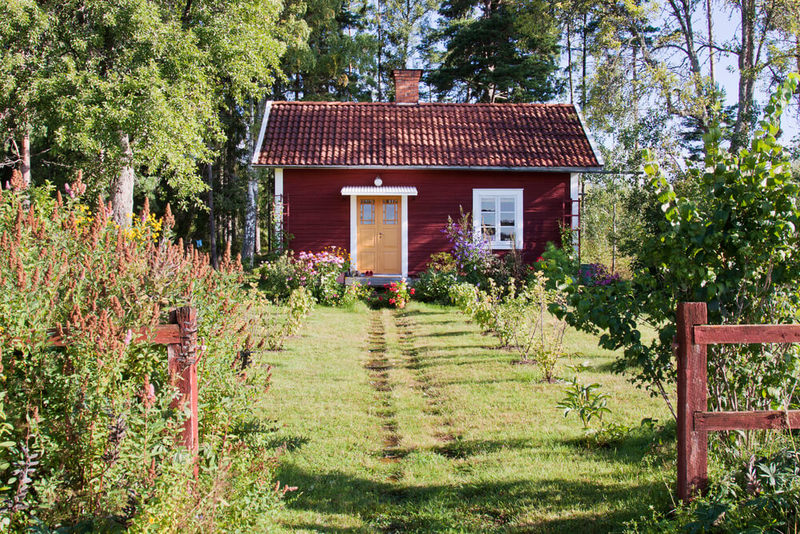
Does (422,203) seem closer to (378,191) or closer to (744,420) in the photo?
(378,191)

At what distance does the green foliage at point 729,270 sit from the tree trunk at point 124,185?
11429mm

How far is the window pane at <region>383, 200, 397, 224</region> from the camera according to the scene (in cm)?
1608

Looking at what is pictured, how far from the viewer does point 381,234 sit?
16078mm

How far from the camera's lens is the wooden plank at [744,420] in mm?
3377

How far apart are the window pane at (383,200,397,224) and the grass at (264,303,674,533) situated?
7893mm

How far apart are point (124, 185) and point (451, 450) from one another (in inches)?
437

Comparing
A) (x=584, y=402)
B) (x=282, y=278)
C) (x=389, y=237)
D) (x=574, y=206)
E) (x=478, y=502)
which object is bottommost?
(x=478, y=502)

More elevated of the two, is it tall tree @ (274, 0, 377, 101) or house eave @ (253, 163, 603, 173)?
tall tree @ (274, 0, 377, 101)

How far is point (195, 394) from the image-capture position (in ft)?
10.8

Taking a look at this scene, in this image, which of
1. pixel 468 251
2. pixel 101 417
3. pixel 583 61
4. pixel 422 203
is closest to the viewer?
pixel 101 417

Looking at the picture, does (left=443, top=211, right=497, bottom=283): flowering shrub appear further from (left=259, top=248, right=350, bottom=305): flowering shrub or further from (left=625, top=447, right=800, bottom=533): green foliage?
(left=625, top=447, right=800, bottom=533): green foliage

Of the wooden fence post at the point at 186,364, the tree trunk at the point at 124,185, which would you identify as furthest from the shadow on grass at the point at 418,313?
the wooden fence post at the point at 186,364

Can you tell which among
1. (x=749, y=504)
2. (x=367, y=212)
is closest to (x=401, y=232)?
(x=367, y=212)

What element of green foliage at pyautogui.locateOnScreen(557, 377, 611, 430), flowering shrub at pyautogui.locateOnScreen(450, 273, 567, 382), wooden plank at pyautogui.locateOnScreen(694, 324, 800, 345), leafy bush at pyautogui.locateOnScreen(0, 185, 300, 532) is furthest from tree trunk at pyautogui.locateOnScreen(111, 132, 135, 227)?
wooden plank at pyautogui.locateOnScreen(694, 324, 800, 345)
